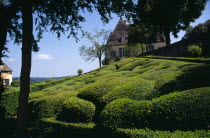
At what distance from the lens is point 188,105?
504 cm

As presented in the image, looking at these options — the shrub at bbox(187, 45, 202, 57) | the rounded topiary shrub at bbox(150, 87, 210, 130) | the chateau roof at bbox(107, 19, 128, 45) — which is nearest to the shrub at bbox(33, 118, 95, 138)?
the rounded topiary shrub at bbox(150, 87, 210, 130)

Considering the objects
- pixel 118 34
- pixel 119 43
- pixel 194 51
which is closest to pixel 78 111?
pixel 194 51

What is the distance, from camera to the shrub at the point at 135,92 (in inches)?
266

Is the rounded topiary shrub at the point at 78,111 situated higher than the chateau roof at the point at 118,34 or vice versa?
the chateau roof at the point at 118,34

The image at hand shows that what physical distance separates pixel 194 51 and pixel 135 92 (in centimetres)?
1585

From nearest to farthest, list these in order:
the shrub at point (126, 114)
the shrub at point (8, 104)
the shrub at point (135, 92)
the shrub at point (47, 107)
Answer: the shrub at point (126, 114) < the shrub at point (135, 92) < the shrub at point (47, 107) < the shrub at point (8, 104)

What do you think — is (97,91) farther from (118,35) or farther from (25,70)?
(118,35)

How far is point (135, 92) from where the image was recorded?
6.96 meters

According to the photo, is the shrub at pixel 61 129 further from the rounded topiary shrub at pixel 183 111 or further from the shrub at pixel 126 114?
the rounded topiary shrub at pixel 183 111

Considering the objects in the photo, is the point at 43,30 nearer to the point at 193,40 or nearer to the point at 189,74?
the point at 189,74

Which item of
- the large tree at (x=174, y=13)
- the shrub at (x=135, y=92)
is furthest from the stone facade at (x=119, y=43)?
the shrub at (x=135, y=92)

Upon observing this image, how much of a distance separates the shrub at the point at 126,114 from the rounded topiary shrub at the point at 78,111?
1223mm

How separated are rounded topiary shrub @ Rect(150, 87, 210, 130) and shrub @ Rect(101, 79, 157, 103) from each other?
1078 millimetres

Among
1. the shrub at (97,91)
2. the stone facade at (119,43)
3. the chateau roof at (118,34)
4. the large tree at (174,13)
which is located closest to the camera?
the shrub at (97,91)
